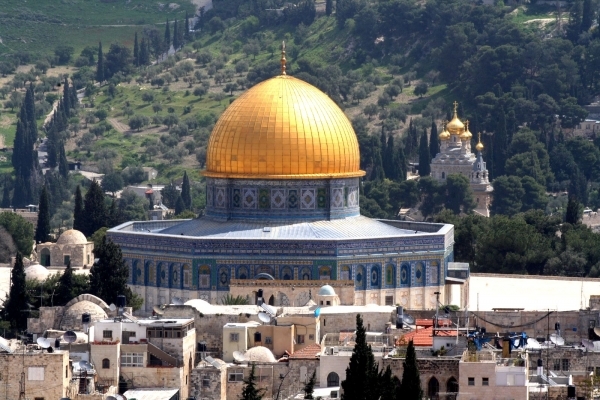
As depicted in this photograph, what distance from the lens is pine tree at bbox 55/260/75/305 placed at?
6500 cm

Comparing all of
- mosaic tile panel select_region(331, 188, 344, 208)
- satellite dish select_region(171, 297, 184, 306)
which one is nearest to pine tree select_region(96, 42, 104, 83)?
mosaic tile panel select_region(331, 188, 344, 208)

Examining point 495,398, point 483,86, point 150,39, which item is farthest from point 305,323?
point 150,39

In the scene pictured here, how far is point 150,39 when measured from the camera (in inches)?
6531

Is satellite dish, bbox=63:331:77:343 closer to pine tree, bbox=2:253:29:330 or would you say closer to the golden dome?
pine tree, bbox=2:253:29:330

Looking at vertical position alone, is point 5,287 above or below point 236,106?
below

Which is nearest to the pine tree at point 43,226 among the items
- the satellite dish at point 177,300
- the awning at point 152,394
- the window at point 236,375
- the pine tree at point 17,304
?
the satellite dish at point 177,300

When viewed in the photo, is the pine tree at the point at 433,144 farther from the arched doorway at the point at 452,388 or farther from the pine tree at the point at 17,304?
the arched doorway at the point at 452,388

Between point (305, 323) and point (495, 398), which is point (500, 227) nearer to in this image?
point (305, 323)

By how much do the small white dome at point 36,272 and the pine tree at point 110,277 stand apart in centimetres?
652

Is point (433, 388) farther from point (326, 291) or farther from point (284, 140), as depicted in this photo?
point (284, 140)

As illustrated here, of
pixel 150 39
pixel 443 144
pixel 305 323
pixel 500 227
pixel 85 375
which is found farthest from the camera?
pixel 150 39

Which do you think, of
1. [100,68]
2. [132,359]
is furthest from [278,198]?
[100,68]

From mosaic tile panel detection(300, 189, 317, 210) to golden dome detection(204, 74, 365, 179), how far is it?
358 millimetres

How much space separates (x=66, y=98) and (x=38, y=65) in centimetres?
1591
